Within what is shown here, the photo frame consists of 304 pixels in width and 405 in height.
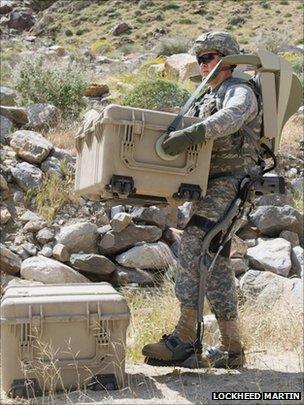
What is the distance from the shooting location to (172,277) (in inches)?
311

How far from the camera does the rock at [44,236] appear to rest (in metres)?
8.44

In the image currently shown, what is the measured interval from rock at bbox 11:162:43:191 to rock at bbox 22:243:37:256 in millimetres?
910

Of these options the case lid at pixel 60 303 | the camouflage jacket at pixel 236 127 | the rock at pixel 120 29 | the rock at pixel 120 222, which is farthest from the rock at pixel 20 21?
the case lid at pixel 60 303

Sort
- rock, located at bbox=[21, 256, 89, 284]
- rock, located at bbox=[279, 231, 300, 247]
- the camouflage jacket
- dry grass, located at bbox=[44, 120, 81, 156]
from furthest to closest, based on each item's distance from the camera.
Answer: dry grass, located at bbox=[44, 120, 81, 156] → rock, located at bbox=[279, 231, 300, 247] → rock, located at bbox=[21, 256, 89, 284] → the camouflage jacket

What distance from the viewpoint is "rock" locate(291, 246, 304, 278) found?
8.88 meters

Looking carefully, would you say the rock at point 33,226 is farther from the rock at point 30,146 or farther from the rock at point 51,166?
the rock at point 30,146

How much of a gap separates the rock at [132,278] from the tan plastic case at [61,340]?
408 cm

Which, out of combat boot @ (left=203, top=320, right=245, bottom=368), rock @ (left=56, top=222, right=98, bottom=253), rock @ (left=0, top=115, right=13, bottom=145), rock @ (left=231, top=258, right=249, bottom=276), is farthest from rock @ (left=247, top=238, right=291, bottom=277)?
combat boot @ (left=203, top=320, right=245, bottom=368)

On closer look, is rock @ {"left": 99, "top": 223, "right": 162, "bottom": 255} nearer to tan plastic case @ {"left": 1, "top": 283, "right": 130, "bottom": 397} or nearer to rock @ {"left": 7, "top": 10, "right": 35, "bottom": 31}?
tan plastic case @ {"left": 1, "top": 283, "right": 130, "bottom": 397}

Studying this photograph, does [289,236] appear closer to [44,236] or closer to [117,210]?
[117,210]

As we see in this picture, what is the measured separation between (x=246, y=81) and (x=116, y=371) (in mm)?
1915

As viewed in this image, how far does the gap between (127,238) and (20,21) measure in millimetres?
32511

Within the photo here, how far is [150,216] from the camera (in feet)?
29.1

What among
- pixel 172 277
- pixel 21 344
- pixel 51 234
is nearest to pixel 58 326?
pixel 21 344
